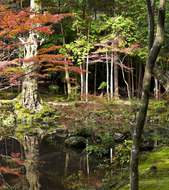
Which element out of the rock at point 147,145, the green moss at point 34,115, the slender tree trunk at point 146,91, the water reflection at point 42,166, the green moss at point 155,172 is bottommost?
the water reflection at point 42,166

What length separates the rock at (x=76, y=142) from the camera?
1653 cm

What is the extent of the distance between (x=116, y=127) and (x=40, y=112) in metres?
4.42

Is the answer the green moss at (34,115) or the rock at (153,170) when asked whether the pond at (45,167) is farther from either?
the green moss at (34,115)

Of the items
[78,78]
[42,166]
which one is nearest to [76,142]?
[42,166]

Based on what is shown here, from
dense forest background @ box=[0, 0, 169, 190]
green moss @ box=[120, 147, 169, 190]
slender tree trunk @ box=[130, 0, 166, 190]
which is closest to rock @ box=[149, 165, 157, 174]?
green moss @ box=[120, 147, 169, 190]

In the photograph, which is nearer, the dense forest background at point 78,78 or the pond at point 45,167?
the dense forest background at point 78,78

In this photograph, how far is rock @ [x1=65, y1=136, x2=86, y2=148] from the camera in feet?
54.2

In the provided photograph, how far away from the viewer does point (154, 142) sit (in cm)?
1650

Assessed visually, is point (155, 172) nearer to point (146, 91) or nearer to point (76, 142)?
point (146, 91)

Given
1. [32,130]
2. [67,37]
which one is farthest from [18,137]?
[67,37]

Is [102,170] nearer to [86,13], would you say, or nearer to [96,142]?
[96,142]

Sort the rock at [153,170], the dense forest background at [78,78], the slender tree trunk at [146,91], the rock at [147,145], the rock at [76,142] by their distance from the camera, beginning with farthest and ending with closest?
the rock at [76,142], the rock at [147,145], the rock at [153,170], the dense forest background at [78,78], the slender tree trunk at [146,91]

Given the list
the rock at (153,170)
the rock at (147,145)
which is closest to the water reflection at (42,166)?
the rock at (153,170)

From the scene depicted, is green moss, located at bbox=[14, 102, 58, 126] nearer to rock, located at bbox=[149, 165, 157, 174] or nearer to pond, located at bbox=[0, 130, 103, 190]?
pond, located at bbox=[0, 130, 103, 190]
